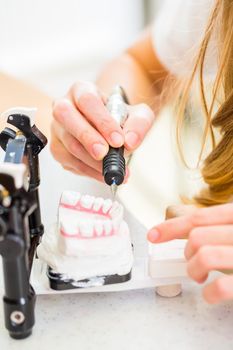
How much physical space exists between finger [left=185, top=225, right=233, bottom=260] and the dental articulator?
0.03m

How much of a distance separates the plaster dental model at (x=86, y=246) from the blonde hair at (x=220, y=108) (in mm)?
249

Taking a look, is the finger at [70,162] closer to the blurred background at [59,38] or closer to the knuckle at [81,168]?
the knuckle at [81,168]

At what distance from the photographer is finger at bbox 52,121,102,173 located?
0.69 metres

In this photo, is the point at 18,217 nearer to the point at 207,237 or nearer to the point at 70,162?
the point at 207,237

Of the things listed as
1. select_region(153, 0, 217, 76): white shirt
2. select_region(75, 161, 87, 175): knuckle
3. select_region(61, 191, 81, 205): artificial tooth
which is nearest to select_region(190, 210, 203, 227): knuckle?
select_region(61, 191, 81, 205): artificial tooth

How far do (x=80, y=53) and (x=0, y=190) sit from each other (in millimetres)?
1219

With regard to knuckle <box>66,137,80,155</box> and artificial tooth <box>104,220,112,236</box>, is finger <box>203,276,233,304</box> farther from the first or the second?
knuckle <box>66,137,80,155</box>

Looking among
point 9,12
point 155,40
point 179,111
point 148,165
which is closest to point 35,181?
point 179,111

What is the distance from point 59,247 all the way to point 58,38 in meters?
1.15

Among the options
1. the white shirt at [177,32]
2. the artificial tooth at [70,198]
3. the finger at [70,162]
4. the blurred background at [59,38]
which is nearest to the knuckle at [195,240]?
the artificial tooth at [70,198]

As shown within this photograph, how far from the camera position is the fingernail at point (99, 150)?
632 millimetres

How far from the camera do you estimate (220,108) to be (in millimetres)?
706

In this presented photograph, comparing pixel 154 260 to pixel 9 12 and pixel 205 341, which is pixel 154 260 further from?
pixel 9 12

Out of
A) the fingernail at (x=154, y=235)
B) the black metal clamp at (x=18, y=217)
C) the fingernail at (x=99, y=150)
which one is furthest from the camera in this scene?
the fingernail at (x=99, y=150)
